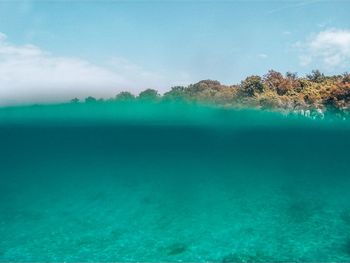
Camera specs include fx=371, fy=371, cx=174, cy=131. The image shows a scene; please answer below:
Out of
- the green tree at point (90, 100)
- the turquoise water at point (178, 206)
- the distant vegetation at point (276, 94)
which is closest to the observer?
the turquoise water at point (178, 206)

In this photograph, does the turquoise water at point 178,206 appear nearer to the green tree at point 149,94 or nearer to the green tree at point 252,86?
the green tree at point 252,86

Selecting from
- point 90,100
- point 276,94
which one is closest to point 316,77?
point 276,94

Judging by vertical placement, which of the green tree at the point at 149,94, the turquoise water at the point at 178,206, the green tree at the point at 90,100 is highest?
the green tree at the point at 149,94

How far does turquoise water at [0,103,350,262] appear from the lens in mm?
9047

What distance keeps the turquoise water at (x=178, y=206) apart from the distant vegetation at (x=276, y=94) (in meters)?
14.0

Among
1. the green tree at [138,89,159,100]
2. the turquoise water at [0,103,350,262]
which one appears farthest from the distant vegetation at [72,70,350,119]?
the turquoise water at [0,103,350,262]

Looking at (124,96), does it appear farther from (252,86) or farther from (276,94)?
(276,94)

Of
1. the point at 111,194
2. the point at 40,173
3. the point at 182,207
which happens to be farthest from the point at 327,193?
the point at 40,173

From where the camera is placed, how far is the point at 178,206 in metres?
12.6

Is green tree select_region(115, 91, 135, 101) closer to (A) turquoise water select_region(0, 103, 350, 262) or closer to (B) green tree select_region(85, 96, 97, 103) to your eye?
(B) green tree select_region(85, 96, 97, 103)

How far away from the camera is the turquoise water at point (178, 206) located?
29.7ft

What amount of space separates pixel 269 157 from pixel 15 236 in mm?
17380

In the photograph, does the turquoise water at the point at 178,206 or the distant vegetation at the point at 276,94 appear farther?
the distant vegetation at the point at 276,94

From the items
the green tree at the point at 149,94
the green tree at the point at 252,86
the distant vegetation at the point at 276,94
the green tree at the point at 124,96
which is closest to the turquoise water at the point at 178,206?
the distant vegetation at the point at 276,94
